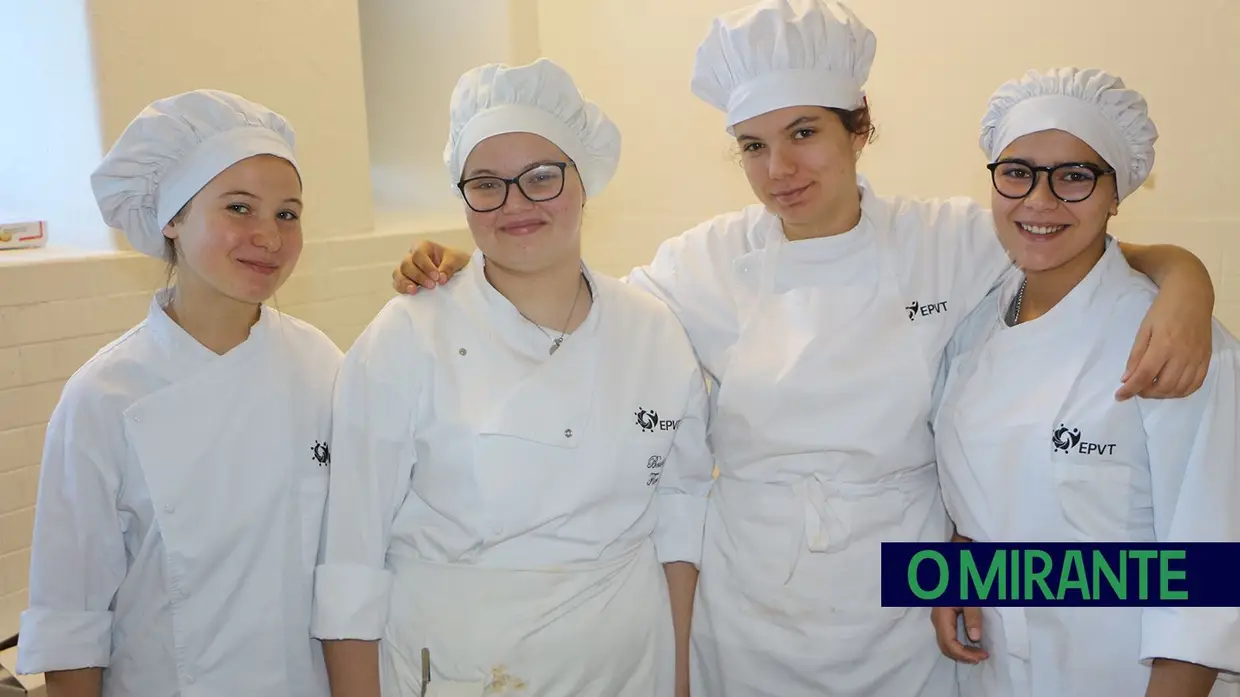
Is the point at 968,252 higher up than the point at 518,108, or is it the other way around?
the point at 518,108

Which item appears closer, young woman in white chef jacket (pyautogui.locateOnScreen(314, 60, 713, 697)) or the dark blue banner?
the dark blue banner

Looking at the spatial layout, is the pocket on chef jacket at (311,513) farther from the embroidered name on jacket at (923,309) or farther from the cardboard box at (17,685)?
the cardboard box at (17,685)

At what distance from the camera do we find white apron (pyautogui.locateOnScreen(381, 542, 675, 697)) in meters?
1.39

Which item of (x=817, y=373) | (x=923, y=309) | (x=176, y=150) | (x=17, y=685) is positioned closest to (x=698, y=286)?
(x=817, y=373)

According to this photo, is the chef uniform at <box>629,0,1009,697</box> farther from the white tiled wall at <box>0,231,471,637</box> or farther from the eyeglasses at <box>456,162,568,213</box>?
the white tiled wall at <box>0,231,471,637</box>

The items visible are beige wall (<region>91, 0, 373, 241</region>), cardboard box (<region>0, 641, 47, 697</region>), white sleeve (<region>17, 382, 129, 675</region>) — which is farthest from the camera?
beige wall (<region>91, 0, 373, 241</region>)

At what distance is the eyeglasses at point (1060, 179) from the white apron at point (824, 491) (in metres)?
0.25

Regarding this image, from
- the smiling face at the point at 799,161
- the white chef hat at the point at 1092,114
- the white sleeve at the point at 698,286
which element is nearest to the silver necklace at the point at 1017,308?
the white chef hat at the point at 1092,114

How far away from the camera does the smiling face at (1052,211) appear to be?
1408 millimetres

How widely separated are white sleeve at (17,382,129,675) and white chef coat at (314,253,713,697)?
1.10ft

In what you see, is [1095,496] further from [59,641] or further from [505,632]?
[59,641]

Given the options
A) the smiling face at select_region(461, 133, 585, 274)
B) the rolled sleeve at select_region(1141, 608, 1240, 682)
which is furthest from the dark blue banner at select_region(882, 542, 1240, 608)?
the smiling face at select_region(461, 133, 585, 274)

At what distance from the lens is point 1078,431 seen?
4.48ft

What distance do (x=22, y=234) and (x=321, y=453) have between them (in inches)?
57.7
